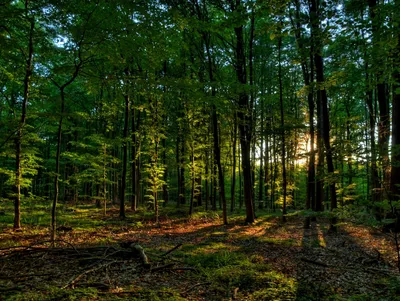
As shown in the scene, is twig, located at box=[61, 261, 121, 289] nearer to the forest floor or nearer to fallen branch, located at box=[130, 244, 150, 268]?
the forest floor

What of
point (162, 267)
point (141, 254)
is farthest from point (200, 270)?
point (141, 254)

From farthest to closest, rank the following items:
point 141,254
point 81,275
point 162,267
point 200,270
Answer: point 141,254 → point 200,270 → point 162,267 → point 81,275

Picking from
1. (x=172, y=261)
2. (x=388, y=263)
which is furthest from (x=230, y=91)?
(x=388, y=263)

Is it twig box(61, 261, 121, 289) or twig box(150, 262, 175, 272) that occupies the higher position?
twig box(61, 261, 121, 289)

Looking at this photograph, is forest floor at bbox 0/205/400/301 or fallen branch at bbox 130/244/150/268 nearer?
forest floor at bbox 0/205/400/301

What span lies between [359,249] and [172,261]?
6636 millimetres

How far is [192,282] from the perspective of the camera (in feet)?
17.8

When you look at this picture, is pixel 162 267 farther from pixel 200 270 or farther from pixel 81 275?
pixel 81 275

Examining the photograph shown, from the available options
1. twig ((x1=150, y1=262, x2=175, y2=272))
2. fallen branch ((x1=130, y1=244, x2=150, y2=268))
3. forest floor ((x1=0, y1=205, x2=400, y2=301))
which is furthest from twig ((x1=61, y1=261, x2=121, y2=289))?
twig ((x1=150, y1=262, x2=175, y2=272))

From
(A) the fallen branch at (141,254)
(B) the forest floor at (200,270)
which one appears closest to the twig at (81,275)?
(B) the forest floor at (200,270)

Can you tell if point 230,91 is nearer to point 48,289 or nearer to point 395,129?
point 395,129

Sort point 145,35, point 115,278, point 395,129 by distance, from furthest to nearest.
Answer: point 395,129, point 145,35, point 115,278

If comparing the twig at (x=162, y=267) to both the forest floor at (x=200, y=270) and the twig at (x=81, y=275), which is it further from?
the twig at (x=81, y=275)

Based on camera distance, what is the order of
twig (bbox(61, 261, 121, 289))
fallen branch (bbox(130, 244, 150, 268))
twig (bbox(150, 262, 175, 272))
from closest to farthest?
1. twig (bbox(61, 261, 121, 289))
2. twig (bbox(150, 262, 175, 272))
3. fallen branch (bbox(130, 244, 150, 268))
